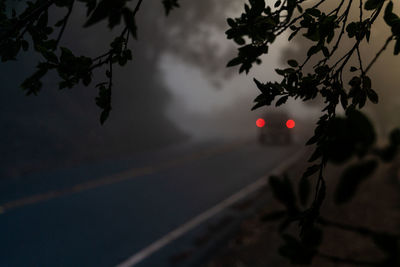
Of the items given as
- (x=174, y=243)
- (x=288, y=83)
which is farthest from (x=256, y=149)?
(x=288, y=83)

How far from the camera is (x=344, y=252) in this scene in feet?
18.0

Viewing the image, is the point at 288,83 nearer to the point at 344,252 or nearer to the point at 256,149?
the point at 344,252

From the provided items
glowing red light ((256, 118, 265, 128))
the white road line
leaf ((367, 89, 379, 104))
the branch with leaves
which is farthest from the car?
leaf ((367, 89, 379, 104))

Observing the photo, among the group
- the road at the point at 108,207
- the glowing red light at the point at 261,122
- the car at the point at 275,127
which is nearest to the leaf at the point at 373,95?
the road at the point at 108,207

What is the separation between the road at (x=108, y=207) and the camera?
6262mm

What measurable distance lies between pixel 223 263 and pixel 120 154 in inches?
569

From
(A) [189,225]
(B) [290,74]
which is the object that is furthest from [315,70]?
(A) [189,225]

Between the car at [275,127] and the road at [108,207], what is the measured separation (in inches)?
279

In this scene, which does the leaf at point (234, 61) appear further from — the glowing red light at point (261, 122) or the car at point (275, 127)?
the glowing red light at point (261, 122)

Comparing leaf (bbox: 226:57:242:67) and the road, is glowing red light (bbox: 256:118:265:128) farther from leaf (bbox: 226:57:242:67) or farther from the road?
leaf (bbox: 226:57:242:67)

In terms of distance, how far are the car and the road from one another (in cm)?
709

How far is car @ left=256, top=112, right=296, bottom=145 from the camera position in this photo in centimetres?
2242

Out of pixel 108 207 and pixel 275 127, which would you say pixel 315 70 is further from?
pixel 275 127

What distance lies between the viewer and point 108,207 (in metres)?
8.82
